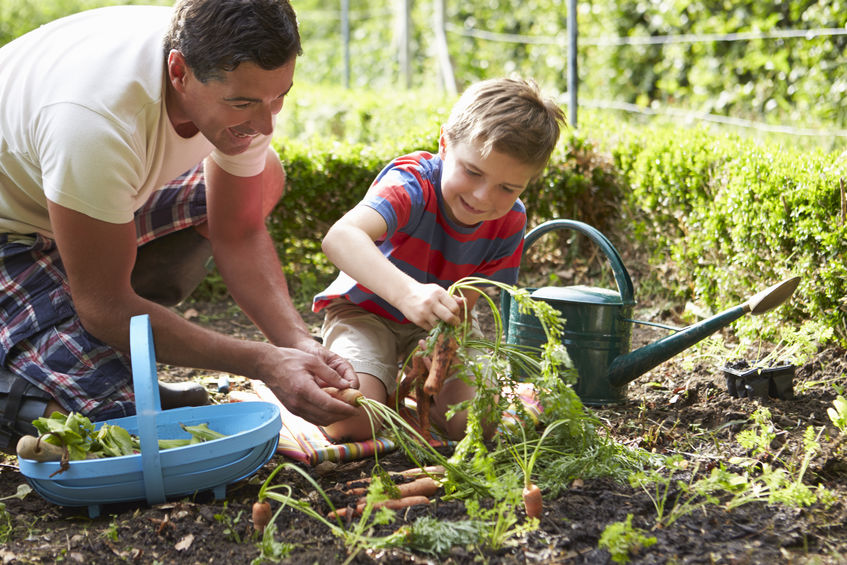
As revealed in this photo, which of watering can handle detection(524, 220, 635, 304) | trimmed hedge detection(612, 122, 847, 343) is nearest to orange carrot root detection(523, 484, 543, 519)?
watering can handle detection(524, 220, 635, 304)

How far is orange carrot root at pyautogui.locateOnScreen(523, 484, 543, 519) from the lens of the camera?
1.83 meters

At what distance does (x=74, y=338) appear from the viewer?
2410mm

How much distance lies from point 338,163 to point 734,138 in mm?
2041

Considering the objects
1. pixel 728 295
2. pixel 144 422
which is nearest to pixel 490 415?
pixel 144 422

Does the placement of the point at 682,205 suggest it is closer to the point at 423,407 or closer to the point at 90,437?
the point at 423,407

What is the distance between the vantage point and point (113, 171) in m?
2.15

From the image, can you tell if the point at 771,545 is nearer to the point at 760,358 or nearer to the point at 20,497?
the point at 760,358

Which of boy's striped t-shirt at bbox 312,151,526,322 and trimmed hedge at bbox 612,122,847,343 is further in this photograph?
trimmed hedge at bbox 612,122,847,343

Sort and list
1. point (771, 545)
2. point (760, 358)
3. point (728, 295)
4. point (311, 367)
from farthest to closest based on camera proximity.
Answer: point (728, 295)
point (760, 358)
point (311, 367)
point (771, 545)

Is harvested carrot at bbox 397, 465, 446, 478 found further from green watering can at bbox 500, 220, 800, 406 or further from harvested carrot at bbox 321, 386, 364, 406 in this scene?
green watering can at bbox 500, 220, 800, 406

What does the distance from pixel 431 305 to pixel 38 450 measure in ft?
3.29

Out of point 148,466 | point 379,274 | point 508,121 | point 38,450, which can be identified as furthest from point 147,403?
point 508,121

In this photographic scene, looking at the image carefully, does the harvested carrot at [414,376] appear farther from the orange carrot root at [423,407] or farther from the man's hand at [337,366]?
the man's hand at [337,366]

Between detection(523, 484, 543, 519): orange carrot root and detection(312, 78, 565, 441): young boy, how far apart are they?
46 centimetres
